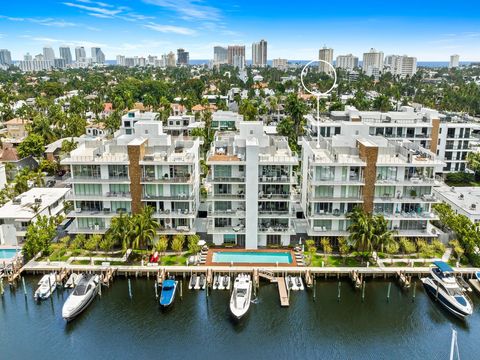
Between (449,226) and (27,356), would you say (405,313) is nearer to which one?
(449,226)

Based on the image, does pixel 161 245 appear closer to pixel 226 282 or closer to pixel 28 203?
pixel 226 282

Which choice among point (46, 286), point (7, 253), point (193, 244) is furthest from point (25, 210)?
point (193, 244)

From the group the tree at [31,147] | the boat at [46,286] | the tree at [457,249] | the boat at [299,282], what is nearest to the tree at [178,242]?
the boat at [46,286]

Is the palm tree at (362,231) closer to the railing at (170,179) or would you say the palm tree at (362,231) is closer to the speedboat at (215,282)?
the speedboat at (215,282)

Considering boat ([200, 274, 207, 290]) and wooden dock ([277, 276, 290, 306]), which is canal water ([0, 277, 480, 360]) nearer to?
wooden dock ([277, 276, 290, 306])

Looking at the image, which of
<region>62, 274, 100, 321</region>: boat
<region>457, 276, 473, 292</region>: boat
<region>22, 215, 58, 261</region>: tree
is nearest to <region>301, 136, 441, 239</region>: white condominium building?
<region>457, 276, 473, 292</region>: boat

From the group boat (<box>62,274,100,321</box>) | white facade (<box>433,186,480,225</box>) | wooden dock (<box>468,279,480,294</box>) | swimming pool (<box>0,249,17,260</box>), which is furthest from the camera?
white facade (<box>433,186,480,225</box>)
